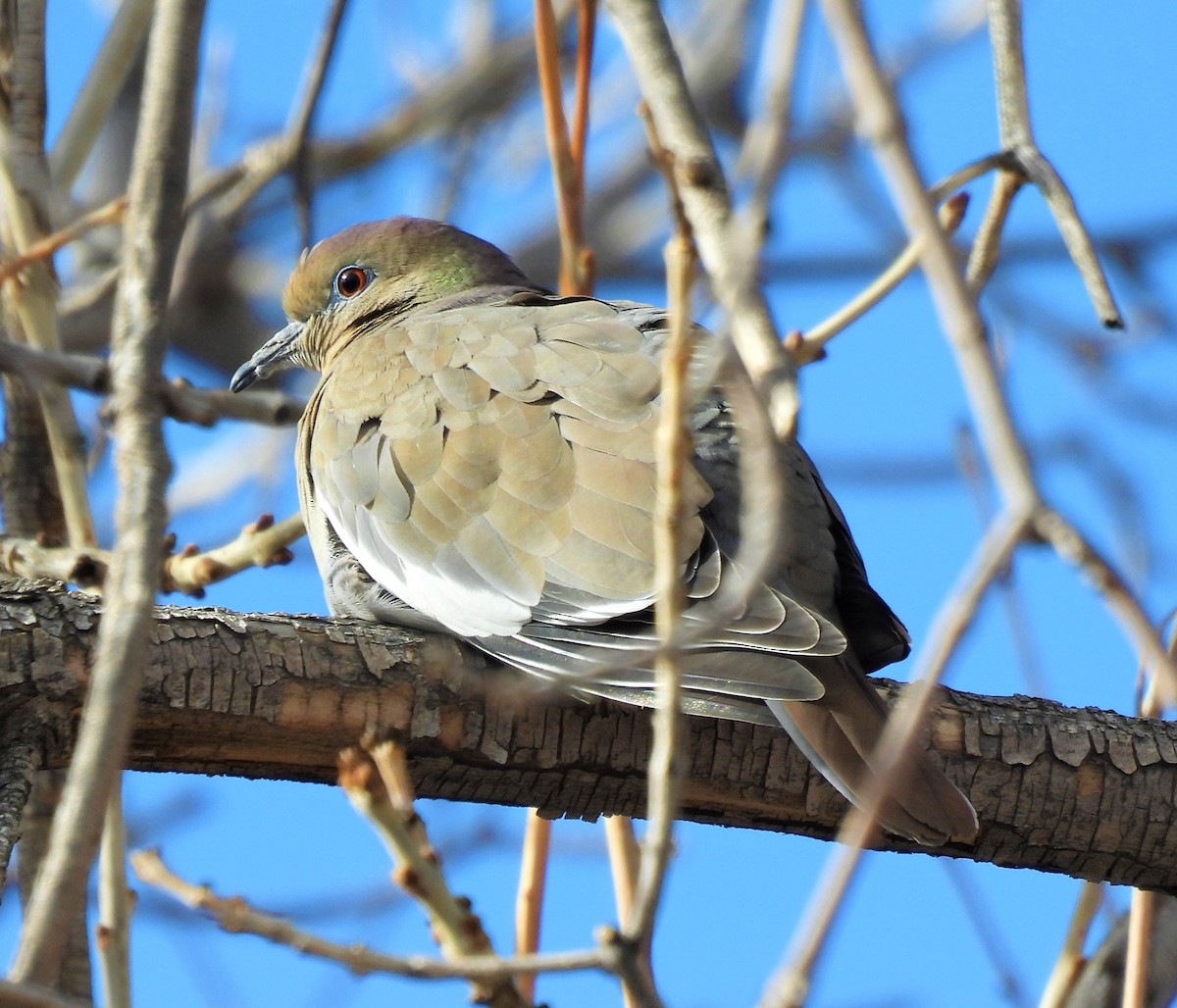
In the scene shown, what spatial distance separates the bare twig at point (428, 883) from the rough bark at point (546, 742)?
1.16 m

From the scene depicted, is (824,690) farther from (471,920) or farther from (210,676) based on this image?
(471,920)

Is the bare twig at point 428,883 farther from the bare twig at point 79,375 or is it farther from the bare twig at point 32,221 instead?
the bare twig at point 32,221

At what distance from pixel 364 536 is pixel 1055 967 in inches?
60.1

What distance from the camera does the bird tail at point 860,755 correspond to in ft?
8.27

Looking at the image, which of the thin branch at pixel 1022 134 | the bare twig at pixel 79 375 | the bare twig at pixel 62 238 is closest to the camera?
the bare twig at pixel 79 375

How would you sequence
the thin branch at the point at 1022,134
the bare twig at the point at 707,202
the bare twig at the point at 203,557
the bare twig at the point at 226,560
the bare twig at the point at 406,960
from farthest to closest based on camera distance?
1. the bare twig at the point at 226,560
2. the bare twig at the point at 203,557
3. the thin branch at the point at 1022,134
4. the bare twig at the point at 707,202
5. the bare twig at the point at 406,960

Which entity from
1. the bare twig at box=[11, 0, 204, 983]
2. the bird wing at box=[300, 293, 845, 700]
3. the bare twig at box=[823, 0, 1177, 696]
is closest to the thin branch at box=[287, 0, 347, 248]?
the bird wing at box=[300, 293, 845, 700]

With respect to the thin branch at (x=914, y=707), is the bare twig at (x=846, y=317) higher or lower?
higher

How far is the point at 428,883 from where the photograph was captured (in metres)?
1.37

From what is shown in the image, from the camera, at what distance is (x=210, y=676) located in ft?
8.38

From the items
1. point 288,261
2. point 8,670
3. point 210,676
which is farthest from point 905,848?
point 288,261

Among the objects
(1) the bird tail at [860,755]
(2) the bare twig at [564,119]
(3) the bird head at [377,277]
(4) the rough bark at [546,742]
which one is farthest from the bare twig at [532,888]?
(3) the bird head at [377,277]

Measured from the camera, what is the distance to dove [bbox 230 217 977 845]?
2.62 m

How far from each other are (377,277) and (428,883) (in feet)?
10.3
